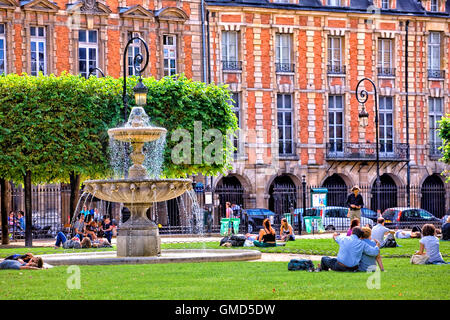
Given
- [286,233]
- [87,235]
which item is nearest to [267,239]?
[286,233]

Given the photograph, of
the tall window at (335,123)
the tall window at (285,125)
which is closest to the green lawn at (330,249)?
the tall window at (285,125)

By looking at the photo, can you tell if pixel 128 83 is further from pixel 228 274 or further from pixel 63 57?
pixel 228 274

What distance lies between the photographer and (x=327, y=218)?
44.1 metres

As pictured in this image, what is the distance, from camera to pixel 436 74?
52.9 metres

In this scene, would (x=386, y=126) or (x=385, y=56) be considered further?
(x=385, y=56)

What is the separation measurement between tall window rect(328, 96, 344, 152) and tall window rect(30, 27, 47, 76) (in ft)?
48.4

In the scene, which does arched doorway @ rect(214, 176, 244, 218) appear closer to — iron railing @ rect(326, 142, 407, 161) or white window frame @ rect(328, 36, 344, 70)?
iron railing @ rect(326, 142, 407, 161)

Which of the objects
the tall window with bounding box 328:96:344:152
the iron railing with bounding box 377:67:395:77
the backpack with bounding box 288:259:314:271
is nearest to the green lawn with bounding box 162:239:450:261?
the backpack with bounding box 288:259:314:271

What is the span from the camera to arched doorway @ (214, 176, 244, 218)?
154ft

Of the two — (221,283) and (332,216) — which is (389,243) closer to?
(221,283)

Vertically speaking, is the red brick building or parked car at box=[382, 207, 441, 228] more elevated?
the red brick building

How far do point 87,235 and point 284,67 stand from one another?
2047 centimetres

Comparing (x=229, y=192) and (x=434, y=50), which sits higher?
(x=434, y=50)

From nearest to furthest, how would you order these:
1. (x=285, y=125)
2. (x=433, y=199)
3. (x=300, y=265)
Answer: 1. (x=300, y=265)
2. (x=285, y=125)
3. (x=433, y=199)
